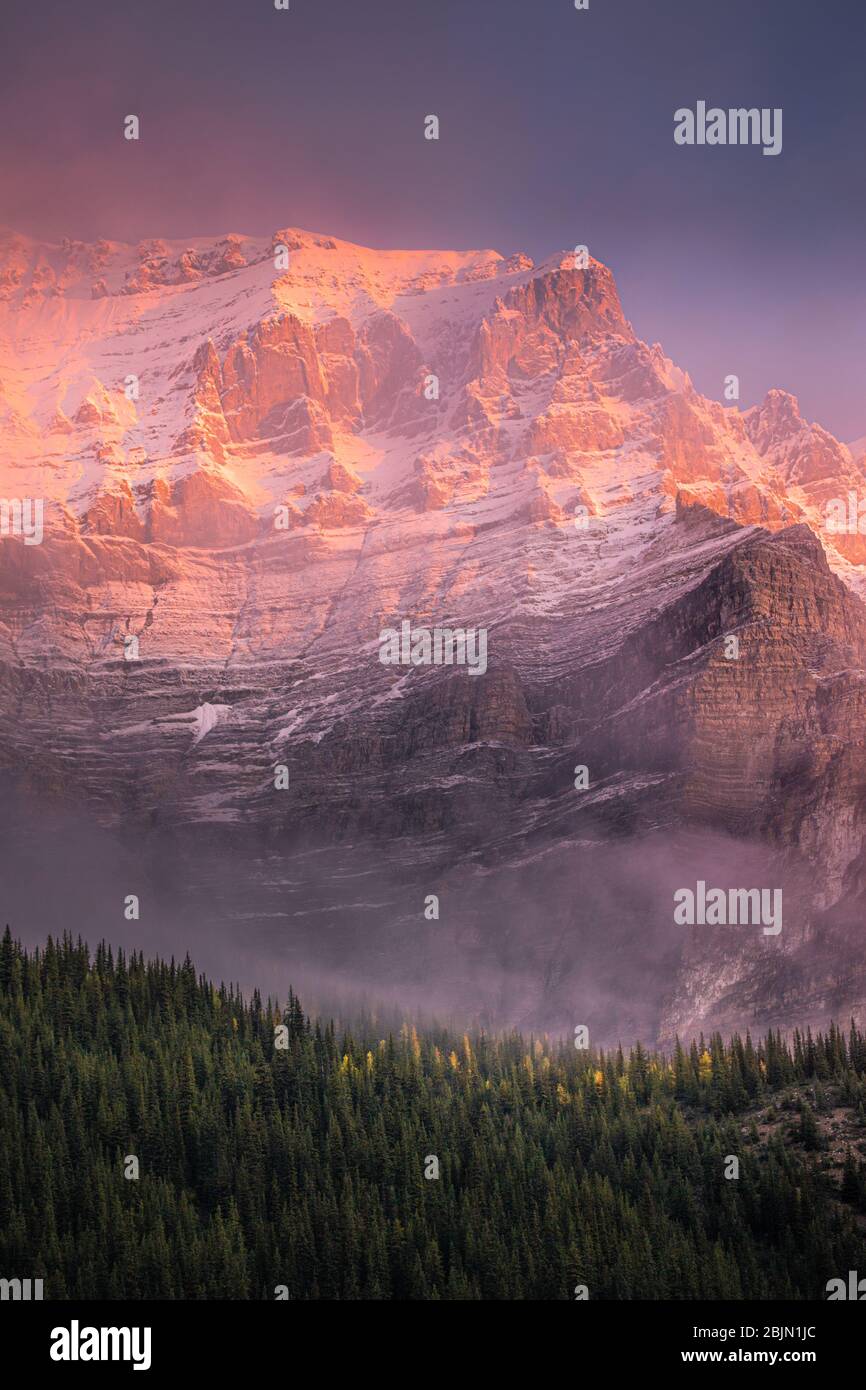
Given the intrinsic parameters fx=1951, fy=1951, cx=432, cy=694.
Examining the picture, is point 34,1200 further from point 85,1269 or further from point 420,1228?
point 420,1228

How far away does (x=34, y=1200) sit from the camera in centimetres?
18875
